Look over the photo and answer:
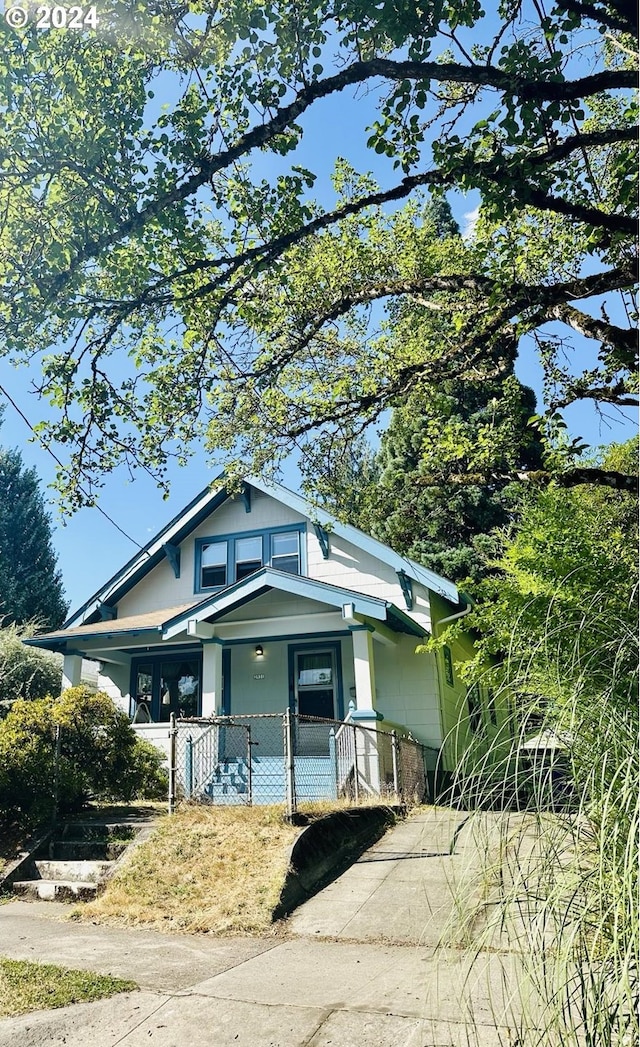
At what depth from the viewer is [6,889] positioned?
8617 mm

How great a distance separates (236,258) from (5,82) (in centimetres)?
221

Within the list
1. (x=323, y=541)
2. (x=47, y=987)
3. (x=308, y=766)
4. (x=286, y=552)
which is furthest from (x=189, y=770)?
(x=286, y=552)

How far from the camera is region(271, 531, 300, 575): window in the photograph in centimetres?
1627

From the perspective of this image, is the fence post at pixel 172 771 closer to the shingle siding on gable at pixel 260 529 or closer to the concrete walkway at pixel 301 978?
the concrete walkway at pixel 301 978

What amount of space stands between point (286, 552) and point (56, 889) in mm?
9175

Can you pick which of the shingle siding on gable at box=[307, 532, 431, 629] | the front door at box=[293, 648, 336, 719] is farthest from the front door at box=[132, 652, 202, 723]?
the shingle siding on gable at box=[307, 532, 431, 629]

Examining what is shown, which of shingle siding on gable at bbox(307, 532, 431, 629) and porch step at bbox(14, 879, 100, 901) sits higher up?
shingle siding on gable at bbox(307, 532, 431, 629)

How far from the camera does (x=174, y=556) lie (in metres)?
17.6

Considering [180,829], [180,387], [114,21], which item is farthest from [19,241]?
[180,829]

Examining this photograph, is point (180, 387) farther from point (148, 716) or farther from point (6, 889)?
point (148, 716)

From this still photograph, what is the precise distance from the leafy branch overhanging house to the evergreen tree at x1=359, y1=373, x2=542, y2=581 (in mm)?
1726

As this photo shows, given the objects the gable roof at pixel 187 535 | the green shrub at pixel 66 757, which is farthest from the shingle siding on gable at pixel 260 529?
the green shrub at pixel 66 757

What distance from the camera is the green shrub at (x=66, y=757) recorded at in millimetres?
9883

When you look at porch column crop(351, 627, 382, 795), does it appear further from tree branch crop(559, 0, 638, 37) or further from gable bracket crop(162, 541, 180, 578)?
tree branch crop(559, 0, 638, 37)
